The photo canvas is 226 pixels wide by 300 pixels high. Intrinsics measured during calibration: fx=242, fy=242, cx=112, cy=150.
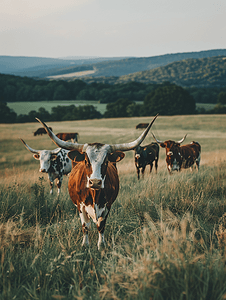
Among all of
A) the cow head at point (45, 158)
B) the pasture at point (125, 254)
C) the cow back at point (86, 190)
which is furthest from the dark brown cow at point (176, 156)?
the cow back at point (86, 190)

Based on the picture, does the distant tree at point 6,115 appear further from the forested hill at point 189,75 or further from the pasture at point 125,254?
the pasture at point 125,254

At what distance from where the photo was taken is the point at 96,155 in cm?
330

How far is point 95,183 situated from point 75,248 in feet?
3.58

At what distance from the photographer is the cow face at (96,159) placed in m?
3.11

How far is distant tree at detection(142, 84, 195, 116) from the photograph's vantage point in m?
63.3

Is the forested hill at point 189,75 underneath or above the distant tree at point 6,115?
above

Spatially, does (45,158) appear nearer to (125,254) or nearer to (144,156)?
(144,156)

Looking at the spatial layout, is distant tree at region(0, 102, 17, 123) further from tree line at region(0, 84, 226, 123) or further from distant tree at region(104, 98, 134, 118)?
distant tree at region(104, 98, 134, 118)

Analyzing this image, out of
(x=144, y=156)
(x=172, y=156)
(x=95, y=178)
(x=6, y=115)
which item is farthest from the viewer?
(x=6, y=115)

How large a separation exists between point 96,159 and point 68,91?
73.4 meters

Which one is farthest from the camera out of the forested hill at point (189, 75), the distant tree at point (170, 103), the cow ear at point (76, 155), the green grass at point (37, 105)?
the forested hill at point (189, 75)

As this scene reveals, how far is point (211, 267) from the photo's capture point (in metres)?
2.53

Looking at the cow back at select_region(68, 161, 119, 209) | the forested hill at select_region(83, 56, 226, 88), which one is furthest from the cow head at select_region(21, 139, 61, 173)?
the forested hill at select_region(83, 56, 226, 88)

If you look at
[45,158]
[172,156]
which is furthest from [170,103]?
[45,158]
